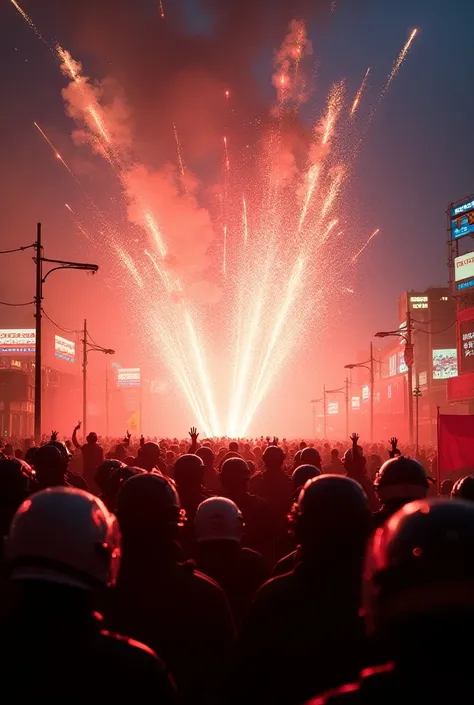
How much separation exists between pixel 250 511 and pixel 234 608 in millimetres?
2256

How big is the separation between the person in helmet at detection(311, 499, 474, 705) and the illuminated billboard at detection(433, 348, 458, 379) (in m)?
92.9

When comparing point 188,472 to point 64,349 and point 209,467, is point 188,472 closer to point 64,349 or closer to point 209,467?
point 209,467

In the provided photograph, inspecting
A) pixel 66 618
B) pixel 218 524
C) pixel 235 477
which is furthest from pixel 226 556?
pixel 66 618

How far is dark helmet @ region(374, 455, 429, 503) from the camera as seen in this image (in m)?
5.65

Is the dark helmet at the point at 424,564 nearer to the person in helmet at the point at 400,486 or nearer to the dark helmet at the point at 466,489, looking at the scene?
the dark helmet at the point at 466,489

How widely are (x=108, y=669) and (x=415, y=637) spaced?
947 mm

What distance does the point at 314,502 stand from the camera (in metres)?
3.29

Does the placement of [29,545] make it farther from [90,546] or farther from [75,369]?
[75,369]

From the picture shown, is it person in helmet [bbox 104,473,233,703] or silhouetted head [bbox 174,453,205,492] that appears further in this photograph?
silhouetted head [bbox 174,453,205,492]

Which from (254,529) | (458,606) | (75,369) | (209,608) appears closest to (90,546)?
(209,608)

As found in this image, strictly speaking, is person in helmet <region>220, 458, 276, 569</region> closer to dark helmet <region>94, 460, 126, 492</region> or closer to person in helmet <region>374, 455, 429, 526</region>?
dark helmet <region>94, 460, 126, 492</region>

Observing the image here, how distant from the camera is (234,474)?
282 inches

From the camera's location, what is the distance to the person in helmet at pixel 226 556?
4699mm

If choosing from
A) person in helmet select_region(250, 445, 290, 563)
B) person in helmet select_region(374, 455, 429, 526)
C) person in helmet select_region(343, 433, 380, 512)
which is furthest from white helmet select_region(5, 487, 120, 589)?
person in helmet select_region(343, 433, 380, 512)
